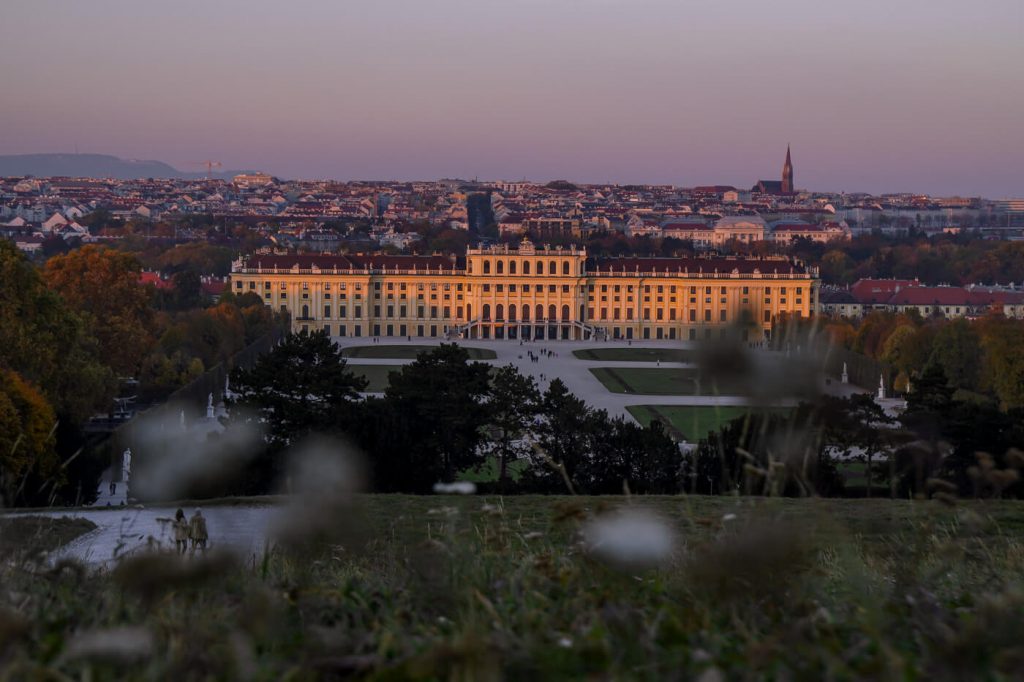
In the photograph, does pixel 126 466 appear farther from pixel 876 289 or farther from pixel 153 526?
pixel 876 289

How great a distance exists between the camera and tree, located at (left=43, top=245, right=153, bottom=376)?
29.1m

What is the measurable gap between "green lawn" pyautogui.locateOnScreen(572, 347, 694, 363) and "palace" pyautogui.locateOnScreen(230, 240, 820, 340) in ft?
25.8

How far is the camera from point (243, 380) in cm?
1944

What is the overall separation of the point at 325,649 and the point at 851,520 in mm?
5589

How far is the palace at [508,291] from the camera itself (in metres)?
59.5

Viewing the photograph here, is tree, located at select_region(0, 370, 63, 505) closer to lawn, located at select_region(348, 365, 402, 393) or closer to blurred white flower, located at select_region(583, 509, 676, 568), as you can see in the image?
blurred white flower, located at select_region(583, 509, 676, 568)

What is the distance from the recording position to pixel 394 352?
48406 mm

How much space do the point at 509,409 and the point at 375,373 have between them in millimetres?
20463

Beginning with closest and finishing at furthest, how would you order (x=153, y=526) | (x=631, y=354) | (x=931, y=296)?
(x=153, y=526), (x=631, y=354), (x=931, y=296)

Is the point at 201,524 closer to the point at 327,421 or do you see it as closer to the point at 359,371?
the point at 327,421

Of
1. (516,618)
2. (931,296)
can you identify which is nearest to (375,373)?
(931,296)

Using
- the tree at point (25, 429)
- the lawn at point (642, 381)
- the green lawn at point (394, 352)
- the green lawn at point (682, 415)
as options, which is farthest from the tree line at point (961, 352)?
the tree at point (25, 429)

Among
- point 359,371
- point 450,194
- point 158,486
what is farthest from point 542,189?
point 158,486

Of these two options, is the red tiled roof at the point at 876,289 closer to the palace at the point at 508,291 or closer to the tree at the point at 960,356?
the palace at the point at 508,291
